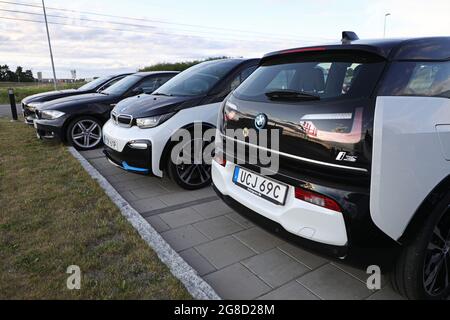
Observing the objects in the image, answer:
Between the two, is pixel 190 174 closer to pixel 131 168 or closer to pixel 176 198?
pixel 176 198

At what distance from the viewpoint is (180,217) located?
11.7 feet

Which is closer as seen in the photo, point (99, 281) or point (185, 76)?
point (99, 281)

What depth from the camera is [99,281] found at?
2383 millimetres

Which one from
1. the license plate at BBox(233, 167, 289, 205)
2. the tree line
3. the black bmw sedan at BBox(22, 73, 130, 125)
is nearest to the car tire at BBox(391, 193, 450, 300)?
the license plate at BBox(233, 167, 289, 205)

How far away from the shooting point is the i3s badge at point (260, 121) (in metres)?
2.37

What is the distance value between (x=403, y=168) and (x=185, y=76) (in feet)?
12.4

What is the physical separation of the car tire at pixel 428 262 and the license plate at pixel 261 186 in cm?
79

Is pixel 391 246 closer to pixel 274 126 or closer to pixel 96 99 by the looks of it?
pixel 274 126

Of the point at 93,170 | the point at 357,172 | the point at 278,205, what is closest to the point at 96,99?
the point at 93,170

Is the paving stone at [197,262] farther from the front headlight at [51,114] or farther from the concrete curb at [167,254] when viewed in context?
the front headlight at [51,114]

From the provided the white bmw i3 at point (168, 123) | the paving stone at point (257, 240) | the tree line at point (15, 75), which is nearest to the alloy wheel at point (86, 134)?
the white bmw i3 at point (168, 123)

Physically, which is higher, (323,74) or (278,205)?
(323,74)

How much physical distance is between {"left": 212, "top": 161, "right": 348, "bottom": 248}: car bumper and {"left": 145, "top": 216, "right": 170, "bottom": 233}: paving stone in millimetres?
1046

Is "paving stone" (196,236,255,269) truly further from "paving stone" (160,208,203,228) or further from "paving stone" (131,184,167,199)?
"paving stone" (131,184,167,199)
